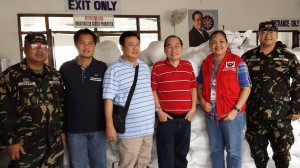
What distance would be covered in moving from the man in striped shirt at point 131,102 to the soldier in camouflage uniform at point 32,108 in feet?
1.11

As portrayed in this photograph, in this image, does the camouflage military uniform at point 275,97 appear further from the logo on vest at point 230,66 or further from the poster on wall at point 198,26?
the poster on wall at point 198,26

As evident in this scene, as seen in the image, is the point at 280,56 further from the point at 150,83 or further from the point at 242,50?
the point at 150,83

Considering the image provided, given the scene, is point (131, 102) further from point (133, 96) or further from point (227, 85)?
point (227, 85)

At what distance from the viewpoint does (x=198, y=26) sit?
6.74 m

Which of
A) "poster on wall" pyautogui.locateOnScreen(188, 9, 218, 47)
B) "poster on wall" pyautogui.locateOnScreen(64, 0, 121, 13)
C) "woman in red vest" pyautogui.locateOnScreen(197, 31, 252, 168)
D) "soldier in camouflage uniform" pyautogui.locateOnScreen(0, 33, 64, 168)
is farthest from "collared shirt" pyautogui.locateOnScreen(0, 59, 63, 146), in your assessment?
"poster on wall" pyautogui.locateOnScreen(188, 9, 218, 47)

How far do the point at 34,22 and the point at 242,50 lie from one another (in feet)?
15.3

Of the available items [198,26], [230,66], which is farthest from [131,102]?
[198,26]

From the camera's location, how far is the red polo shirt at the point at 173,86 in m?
1.89

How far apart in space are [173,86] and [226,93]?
1.23 feet

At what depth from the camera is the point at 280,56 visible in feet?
6.46

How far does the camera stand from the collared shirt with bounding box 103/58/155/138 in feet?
5.70

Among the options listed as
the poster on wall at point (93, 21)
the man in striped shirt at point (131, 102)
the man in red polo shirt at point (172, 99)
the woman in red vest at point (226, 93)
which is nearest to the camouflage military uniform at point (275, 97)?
the woman in red vest at point (226, 93)

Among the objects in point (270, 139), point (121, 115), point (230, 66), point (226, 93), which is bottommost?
point (270, 139)

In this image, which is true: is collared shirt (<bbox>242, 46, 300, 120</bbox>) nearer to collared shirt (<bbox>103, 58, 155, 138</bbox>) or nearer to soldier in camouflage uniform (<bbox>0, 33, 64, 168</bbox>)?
collared shirt (<bbox>103, 58, 155, 138</bbox>)
